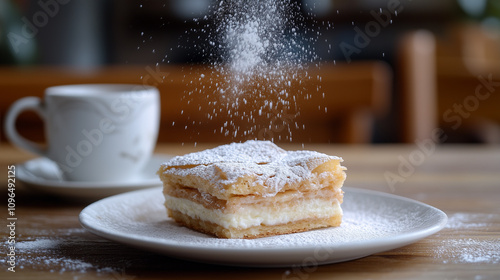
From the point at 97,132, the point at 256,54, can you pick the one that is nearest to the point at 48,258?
the point at 256,54

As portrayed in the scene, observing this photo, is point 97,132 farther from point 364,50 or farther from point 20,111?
point 364,50

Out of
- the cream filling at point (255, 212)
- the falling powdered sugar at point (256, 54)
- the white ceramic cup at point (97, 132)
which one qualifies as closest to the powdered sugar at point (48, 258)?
the cream filling at point (255, 212)

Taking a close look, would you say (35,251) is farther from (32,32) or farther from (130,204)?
(32,32)

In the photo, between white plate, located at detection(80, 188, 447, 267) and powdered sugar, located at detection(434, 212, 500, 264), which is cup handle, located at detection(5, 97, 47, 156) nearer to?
white plate, located at detection(80, 188, 447, 267)

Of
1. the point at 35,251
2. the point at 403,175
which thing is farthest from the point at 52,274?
the point at 403,175

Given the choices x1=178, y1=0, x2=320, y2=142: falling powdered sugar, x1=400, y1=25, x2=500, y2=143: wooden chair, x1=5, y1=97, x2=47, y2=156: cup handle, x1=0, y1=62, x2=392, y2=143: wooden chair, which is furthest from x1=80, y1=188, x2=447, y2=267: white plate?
x1=400, y1=25, x2=500, y2=143: wooden chair

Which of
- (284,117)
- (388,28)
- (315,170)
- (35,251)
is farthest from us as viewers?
(388,28)
